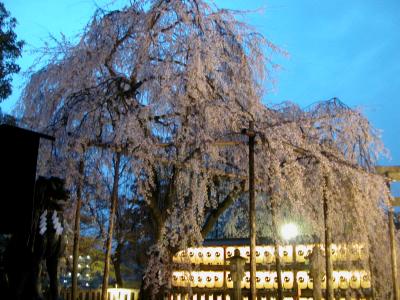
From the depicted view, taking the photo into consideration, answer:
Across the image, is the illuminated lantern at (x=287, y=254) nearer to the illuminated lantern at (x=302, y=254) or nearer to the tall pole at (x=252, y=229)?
the illuminated lantern at (x=302, y=254)

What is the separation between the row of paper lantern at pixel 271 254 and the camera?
13.2 meters

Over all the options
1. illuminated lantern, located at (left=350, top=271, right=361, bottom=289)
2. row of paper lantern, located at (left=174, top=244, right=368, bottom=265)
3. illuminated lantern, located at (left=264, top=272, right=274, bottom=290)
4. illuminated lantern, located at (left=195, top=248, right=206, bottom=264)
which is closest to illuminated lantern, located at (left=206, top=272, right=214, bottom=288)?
row of paper lantern, located at (left=174, top=244, right=368, bottom=265)

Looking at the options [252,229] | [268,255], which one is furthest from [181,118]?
[268,255]

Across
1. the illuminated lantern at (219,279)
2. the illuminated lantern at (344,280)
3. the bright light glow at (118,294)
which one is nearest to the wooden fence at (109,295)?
the bright light glow at (118,294)

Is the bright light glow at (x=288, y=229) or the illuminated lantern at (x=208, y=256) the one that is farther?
the illuminated lantern at (x=208, y=256)

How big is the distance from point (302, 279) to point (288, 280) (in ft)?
1.65

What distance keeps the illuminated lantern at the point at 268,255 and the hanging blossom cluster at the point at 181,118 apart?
15.3 feet

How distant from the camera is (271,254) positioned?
17.0 metres

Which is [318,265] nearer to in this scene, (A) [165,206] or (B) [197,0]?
(A) [165,206]

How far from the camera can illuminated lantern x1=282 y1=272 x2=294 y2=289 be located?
54.1 ft

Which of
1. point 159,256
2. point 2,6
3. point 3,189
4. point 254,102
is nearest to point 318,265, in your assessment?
point 159,256

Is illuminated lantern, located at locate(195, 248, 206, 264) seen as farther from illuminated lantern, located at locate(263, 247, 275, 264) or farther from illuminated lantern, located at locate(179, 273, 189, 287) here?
illuminated lantern, located at locate(263, 247, 275, 264)

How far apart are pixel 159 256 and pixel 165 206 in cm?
141

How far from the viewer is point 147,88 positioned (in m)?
10.3
